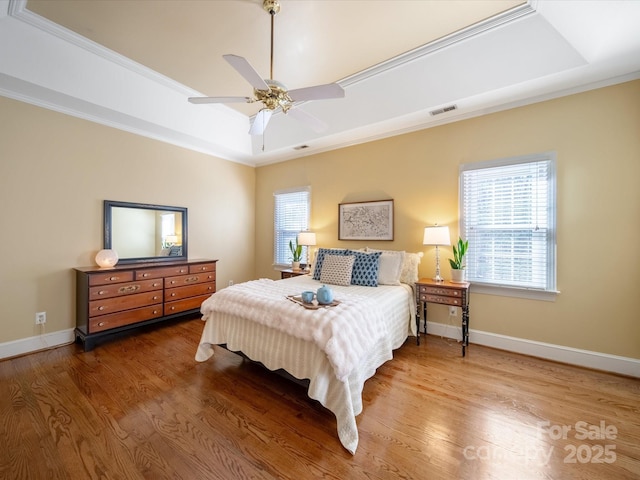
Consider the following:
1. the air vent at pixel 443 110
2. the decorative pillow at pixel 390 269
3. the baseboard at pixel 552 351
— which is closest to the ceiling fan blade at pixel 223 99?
the air vent at pixel 443 110

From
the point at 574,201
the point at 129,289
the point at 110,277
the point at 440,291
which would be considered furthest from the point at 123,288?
the point at 574,201

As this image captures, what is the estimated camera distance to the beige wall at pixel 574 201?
246cm

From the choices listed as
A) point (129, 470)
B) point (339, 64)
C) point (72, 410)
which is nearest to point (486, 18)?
point (339, 64)

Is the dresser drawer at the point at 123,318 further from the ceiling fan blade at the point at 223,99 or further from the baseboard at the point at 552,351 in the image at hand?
the baseboard at the point at 552,351

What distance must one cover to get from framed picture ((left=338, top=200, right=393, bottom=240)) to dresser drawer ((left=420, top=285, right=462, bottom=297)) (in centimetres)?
95

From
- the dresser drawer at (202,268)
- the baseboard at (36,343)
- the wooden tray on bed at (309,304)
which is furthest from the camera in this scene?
the dresser drawer at (202,268)

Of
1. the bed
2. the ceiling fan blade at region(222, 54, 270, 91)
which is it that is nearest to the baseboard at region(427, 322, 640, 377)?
the bed

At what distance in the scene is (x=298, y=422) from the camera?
6.02 feet

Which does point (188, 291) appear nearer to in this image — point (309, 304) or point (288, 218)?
point (288, 218)

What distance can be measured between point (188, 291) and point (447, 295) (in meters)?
3.52

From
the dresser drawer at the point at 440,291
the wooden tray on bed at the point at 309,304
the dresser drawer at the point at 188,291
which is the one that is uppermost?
the wooden tray on bed at the point at 309,304

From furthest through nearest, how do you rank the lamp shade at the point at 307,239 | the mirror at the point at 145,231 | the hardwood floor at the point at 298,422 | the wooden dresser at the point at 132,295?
the lamp shade at the point at 307,239, the mirror at the point at 145,231, the wooden dresser at the point at 132,295, the hardwood floor at the point at 298,422

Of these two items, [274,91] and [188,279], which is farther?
[188,279]

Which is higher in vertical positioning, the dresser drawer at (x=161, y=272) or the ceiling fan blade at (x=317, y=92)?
the ceiling fan blade at (x=317, y=92)
